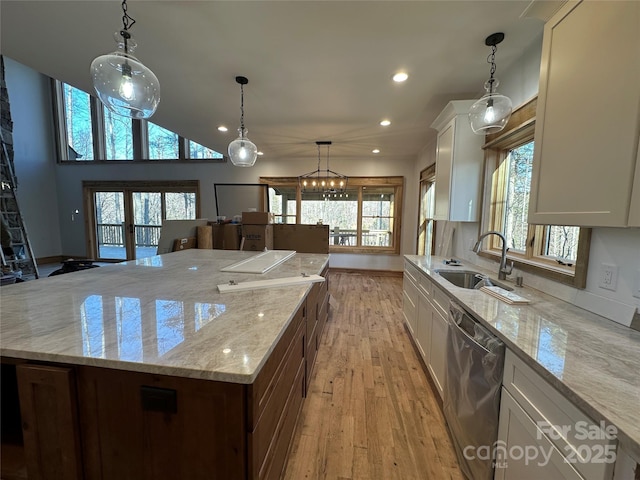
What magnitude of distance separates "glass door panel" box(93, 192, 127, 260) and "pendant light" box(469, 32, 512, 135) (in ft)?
26.6

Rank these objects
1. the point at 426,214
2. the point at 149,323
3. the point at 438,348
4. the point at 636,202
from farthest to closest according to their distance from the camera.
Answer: the point at 426,214
the point at 438,348
the point at 149,323
the point at 636,202

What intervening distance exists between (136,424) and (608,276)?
2.07 m

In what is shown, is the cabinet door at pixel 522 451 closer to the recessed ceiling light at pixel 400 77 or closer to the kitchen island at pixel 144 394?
the kitchen island at pixel 144 394

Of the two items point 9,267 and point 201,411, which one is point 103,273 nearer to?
point 201,411

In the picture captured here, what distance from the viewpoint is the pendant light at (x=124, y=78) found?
143 cm

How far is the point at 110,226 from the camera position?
269 inches

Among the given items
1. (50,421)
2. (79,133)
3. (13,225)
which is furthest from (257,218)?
(79,133)

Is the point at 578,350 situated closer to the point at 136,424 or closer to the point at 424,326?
the point at 424,326

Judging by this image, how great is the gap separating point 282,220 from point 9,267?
201 inches

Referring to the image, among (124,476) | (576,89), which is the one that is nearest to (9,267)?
(124,476)

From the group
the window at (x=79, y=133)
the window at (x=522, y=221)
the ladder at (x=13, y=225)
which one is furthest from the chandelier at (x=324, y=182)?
the window at (x=79, y=133)

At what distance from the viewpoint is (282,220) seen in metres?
6.22

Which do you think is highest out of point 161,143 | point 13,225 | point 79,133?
point 79,133

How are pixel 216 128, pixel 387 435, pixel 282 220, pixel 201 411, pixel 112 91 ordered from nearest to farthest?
1. pixel 201 411
2. pixel 112 91
3. pixel 387 435
4. pixel 216 128
5. pixel 282 220
